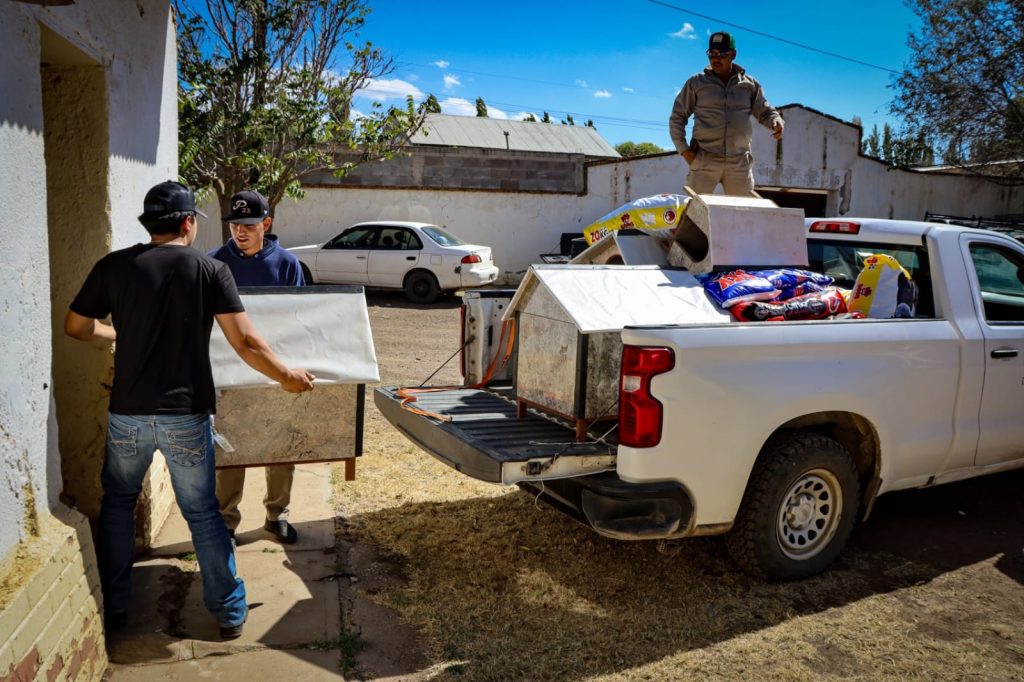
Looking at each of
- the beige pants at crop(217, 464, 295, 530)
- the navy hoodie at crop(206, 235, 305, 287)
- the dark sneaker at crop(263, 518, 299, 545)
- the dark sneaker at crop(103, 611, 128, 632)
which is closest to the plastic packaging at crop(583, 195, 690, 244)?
the navy hoodie at crop(206, 235, 305, 287)

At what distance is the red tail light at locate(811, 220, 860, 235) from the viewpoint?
5543mm

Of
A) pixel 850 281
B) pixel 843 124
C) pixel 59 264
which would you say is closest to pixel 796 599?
pixel 850 281

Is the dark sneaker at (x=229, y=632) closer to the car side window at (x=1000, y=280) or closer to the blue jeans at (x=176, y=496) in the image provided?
the blue jeans at (x=176, y=496)

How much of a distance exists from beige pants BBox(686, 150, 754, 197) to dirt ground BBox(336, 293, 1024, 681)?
295cm

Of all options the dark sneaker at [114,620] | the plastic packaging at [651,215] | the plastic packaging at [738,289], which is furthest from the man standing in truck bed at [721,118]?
the dark sneaker at [114,620]

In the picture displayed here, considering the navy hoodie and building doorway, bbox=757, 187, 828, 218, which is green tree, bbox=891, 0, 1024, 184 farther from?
the navy hoodie

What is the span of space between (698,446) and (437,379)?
5.79m

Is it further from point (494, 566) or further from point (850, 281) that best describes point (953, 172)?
point (494, 566)

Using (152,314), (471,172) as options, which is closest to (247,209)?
(152,314)

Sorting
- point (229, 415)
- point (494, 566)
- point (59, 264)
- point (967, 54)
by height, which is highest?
point (967, 54)

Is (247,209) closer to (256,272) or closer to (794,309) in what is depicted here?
(256,272)

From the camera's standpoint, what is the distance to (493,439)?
408cm

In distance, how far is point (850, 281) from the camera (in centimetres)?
550

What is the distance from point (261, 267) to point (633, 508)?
242 centimetres
